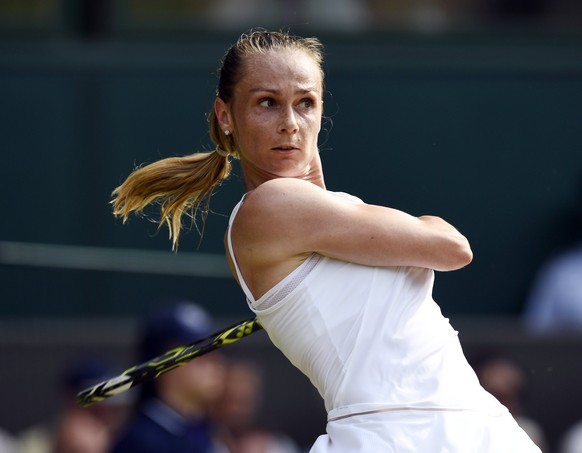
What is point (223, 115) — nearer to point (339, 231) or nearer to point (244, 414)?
point (339, 231)

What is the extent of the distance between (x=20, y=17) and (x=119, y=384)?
4.92 meters

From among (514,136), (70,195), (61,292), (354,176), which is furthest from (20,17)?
(514,136)

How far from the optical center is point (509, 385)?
6.88 m

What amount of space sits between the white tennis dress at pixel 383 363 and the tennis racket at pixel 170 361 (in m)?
0.26

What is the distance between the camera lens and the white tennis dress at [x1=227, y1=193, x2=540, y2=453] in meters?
3.01

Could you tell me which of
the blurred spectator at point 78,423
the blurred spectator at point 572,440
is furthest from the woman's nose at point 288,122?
the blurred spectator at point 572,440

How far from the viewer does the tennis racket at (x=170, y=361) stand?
342 cm

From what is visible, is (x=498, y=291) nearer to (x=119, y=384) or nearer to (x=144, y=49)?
(x=144, y=49)

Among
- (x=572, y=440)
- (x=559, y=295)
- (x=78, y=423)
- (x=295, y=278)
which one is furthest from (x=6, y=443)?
(x=295, y=278)

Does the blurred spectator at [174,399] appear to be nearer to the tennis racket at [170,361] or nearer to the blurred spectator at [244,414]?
the blurred spectator at [244,414]

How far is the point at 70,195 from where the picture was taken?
789 cm

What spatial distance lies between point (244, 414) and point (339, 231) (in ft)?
13.1

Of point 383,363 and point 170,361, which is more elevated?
point 383,363

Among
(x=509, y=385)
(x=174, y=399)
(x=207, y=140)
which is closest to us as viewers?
(x=174, y=399)
